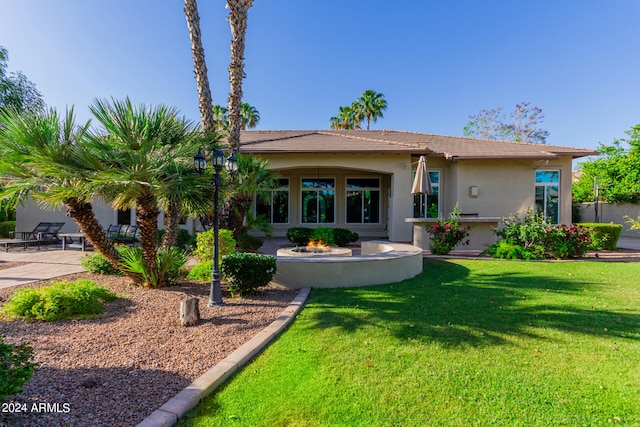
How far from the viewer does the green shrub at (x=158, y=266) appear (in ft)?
21.5

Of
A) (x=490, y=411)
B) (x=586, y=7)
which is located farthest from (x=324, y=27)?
(x=490, y=411)

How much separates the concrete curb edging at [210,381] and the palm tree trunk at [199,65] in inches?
270

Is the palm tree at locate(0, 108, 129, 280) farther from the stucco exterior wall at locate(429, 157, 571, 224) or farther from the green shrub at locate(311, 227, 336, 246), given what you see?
the stucco exterior wall at locate(429, 157, 571, 224)

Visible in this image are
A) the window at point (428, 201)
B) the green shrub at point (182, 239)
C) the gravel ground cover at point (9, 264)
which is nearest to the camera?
the gravel ground cover at point (9, 264)

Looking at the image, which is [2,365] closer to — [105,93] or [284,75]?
[105,93]

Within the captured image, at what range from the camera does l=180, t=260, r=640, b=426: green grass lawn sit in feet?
8.36

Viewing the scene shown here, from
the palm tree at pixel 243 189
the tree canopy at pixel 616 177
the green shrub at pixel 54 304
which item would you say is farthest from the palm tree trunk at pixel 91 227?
the tree canopy at pixel 616 177

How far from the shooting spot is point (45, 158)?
5.09 metres

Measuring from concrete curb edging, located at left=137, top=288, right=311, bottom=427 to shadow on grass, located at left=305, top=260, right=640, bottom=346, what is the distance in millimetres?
A: 842

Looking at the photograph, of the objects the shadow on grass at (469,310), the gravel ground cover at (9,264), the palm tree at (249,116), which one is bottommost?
the shadow on grass at (469,310)

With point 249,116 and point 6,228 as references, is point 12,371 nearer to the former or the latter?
point 6,228

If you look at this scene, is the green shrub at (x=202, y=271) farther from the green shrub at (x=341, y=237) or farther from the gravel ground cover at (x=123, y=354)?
the green shrub at (x=341, y=237)

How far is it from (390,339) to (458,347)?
0.85 metres

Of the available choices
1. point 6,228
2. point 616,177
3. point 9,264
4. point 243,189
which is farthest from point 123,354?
point 616,177
